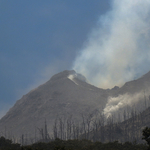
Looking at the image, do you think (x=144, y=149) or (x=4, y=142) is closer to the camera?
(x=144, y=149)

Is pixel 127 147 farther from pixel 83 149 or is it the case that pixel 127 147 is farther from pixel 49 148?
pixel 49 148

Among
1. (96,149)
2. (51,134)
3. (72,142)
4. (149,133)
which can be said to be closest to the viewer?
(149,133)

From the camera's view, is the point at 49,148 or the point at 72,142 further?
the point at 72,142

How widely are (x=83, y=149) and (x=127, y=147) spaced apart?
11365 millimetres

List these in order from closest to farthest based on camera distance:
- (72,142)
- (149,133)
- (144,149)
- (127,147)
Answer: (149,133)
(144,149)
(127,147)
(72,142)

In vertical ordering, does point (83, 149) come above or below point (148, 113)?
below

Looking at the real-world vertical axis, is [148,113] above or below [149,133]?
above

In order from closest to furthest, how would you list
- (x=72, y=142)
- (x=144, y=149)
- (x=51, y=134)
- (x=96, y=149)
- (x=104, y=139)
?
(x=144, y=149) → (x=96, y=149) → (x=72, y=142) → (x=104, y=139) → (x=51, y=134)

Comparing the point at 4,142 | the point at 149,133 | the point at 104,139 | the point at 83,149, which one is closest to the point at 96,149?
the point at 83,149

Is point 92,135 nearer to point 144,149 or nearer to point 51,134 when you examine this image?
point 51,134

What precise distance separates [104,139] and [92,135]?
918cm

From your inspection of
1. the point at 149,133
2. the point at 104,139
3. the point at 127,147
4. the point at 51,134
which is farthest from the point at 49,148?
the point at 51,134

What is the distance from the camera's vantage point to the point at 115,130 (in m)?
132

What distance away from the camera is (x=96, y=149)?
2080 inches
